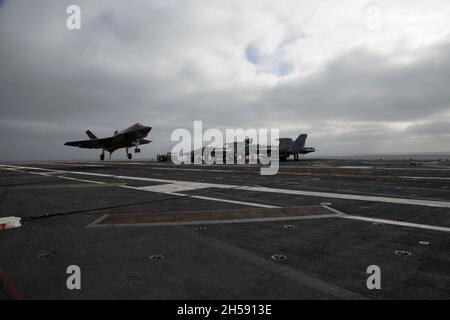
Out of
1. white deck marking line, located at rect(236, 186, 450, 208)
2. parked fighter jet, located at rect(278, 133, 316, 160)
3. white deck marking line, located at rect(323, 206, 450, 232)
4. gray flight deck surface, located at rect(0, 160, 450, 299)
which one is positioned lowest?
gray flight deck surface, located at rect(0, 160, 450, 299)

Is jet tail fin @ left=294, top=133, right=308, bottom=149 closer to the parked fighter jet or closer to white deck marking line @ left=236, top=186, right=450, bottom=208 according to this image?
the parked fighter jet

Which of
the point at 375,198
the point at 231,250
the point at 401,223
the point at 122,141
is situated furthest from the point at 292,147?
the point at 231,250

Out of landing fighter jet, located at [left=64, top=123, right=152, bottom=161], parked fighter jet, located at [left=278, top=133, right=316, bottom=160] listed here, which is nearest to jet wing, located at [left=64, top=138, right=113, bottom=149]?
landing fighter jet, located at [left=64, top=123, right=152, bottom=161]

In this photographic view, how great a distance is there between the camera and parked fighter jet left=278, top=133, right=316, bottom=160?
65.6 m

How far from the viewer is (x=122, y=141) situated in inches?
1938

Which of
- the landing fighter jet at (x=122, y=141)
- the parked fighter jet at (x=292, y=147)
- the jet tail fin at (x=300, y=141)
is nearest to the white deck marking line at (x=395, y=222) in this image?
the landing fighter jet at (x=122, y=141)

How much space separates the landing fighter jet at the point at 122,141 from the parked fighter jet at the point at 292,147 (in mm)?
32001

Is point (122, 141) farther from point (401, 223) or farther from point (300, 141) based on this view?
point (401, 223)

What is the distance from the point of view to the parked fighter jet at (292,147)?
65562 mm

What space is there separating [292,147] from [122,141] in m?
39.7

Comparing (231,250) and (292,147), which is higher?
(292,147)

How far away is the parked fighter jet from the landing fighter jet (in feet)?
105

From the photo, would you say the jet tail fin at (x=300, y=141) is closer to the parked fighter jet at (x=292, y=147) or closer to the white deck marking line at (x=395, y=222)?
the parked fighter jet at (x=292, y=147)
